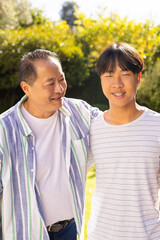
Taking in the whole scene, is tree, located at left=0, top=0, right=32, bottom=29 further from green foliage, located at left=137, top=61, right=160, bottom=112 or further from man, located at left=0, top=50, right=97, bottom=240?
man, located at left=0, top=50, right=97, bottom=240

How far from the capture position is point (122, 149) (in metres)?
1.93

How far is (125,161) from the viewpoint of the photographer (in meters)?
1.91

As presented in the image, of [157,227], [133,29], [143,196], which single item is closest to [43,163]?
[143,196]

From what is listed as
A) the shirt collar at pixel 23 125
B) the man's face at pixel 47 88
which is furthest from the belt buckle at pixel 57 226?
the man's face at pixel 47 88

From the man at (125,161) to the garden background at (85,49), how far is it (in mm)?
6754

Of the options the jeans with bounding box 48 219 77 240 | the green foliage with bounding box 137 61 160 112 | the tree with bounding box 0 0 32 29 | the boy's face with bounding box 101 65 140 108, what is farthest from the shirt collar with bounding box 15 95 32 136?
the tree with bounding box 0 0 32 29

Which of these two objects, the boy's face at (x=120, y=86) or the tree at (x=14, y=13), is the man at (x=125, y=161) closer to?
the boy's face at (x=120, y=86)

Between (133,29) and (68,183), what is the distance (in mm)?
10709

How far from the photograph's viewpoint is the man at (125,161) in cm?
185

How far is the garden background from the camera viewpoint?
32.5ft

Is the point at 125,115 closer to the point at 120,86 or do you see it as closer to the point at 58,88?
the point at 120,86

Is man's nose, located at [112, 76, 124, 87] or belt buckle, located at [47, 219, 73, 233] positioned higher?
man's nose, located at [112, 76, 124, 87]

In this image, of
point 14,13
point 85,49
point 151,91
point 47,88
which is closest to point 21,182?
point 47,88

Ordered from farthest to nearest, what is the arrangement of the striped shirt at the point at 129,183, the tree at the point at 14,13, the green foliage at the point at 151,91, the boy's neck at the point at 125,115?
1. the tree at the point at 14,13
2. the green foliage at the point at 151,91
3. the boy's neck at the point at 125,115
4. the striped shirt at the point at 129,183
